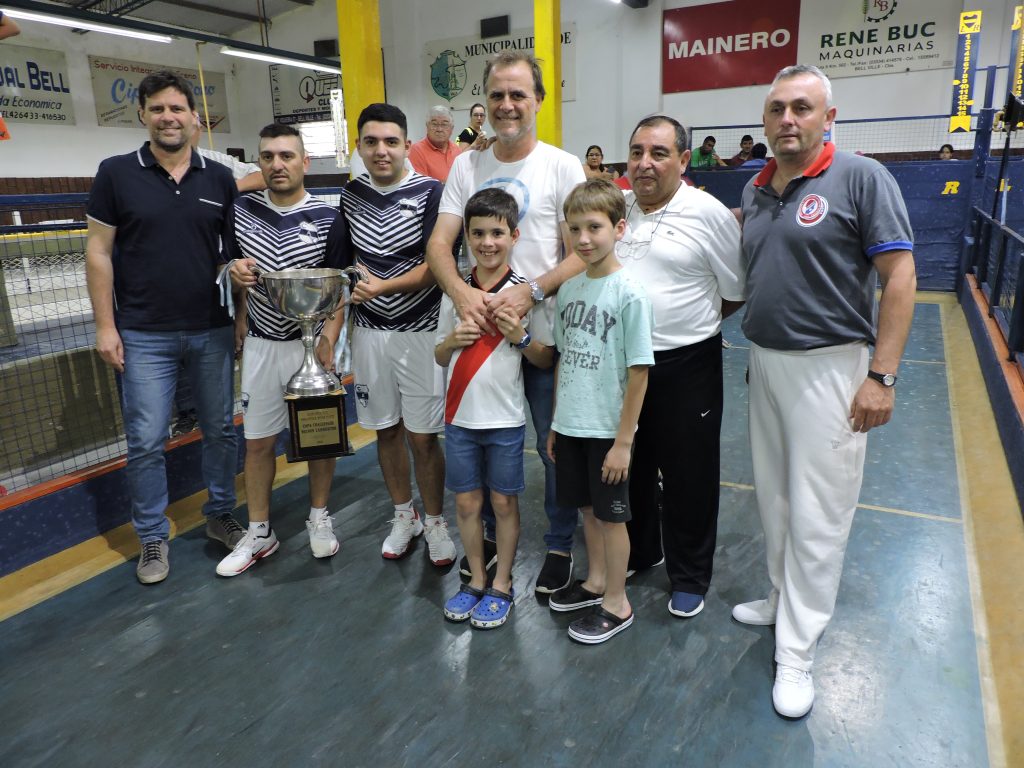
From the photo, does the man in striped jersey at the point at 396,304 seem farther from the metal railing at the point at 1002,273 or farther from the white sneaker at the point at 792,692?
the metal railing at the point at 1002,273

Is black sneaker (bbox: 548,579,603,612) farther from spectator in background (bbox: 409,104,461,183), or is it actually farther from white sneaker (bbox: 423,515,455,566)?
spectator in background (bbox: 409,104,461,183)

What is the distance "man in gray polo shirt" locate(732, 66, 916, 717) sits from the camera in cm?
179

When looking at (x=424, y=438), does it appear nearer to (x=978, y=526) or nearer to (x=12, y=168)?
(x=978, y=526)

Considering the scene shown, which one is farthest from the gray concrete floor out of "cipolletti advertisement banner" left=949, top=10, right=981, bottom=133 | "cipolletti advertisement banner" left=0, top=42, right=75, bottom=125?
"cipolletti advertisement banner" left=0, top=42, right=75, bottom=125

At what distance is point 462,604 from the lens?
2.39 meters

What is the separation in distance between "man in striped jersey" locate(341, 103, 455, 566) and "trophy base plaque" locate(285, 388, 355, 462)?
0.73ft

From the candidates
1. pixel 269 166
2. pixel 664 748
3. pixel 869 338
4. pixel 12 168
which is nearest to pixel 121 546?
pixel 269 166

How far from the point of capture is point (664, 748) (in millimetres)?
1798

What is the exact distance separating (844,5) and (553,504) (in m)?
12.6

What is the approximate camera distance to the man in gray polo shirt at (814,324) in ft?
5.87

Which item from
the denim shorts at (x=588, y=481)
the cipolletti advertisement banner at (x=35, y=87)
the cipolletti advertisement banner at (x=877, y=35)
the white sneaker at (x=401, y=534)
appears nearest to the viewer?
the denim shorts at (x=588, y=481)

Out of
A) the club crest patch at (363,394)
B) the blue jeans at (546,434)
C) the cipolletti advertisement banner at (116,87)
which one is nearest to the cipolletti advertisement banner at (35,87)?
the cipolletti advertisement banner at (116,87)

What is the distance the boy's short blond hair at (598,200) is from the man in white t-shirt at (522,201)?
0.23m

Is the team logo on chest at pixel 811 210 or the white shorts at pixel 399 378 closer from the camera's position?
the team logo on chest at pixel 811 210
